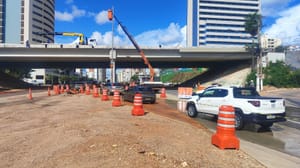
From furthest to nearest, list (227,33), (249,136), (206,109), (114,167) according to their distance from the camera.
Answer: (227,33)
(206,109)
(249,136)
(114,167)

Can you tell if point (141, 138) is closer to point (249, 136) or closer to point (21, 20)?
point (249, 136)

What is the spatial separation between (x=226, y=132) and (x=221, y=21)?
140 metres

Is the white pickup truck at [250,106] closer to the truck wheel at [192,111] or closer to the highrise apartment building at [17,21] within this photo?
the truck wheel at [192,111]

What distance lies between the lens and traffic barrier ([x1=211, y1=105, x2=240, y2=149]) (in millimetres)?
7043

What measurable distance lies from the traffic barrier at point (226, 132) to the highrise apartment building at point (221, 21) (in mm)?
136523

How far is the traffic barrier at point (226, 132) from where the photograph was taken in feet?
23.1

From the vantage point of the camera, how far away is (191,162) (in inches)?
229

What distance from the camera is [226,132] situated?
23.3 ft

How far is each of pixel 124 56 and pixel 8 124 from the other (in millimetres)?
36358

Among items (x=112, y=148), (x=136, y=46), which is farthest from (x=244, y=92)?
(x=136, y=46)

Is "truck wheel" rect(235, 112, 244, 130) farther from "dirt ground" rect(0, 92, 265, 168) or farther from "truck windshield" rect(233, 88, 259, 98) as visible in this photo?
"dirt ground" rect(0, 92, 265, 168)

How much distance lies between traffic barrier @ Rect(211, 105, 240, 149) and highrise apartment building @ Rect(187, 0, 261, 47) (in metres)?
137

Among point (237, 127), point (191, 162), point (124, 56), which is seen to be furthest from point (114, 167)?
point (124, 56)

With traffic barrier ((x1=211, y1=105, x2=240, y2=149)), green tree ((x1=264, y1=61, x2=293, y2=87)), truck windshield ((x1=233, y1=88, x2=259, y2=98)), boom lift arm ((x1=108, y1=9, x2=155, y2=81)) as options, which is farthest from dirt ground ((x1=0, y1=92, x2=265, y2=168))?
green tree ((x1=264, y1=61, x2=293, y2=87))
